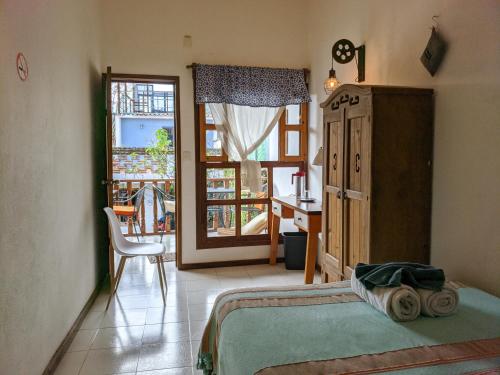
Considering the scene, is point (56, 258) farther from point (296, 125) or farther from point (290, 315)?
point (296, 125)

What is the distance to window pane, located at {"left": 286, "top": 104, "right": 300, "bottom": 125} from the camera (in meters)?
4.46

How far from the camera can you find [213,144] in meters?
4.26

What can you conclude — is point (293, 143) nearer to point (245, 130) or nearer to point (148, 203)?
Result: point (245, 130)

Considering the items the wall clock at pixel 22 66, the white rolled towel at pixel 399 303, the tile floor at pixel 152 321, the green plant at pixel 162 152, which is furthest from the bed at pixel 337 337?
the green plant at pixel 162 152

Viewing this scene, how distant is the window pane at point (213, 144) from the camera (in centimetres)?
424

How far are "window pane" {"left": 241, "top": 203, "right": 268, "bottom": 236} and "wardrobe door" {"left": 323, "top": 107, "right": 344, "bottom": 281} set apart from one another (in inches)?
59.9

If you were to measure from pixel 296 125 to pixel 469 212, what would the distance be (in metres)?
2.59

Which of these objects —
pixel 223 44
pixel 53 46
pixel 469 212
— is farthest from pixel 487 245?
pixel 223 44

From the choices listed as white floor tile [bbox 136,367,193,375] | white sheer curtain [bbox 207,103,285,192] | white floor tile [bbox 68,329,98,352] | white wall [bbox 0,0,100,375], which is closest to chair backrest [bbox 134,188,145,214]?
white sheer curtain [bbox 207,103,285,192]

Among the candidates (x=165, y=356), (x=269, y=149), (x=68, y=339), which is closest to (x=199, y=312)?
(x=165, y=356)

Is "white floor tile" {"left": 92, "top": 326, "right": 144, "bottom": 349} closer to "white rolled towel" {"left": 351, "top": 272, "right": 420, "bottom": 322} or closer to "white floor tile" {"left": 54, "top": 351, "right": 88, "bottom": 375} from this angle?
"white floor tile" {"left": 54, "top": 351, "right": 88, "bottom": 375}

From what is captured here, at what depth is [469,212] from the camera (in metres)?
2.09

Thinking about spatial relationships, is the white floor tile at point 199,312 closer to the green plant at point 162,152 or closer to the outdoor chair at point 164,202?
the outdoor chair at point 164,202

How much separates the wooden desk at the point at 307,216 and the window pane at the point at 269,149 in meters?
0.51
